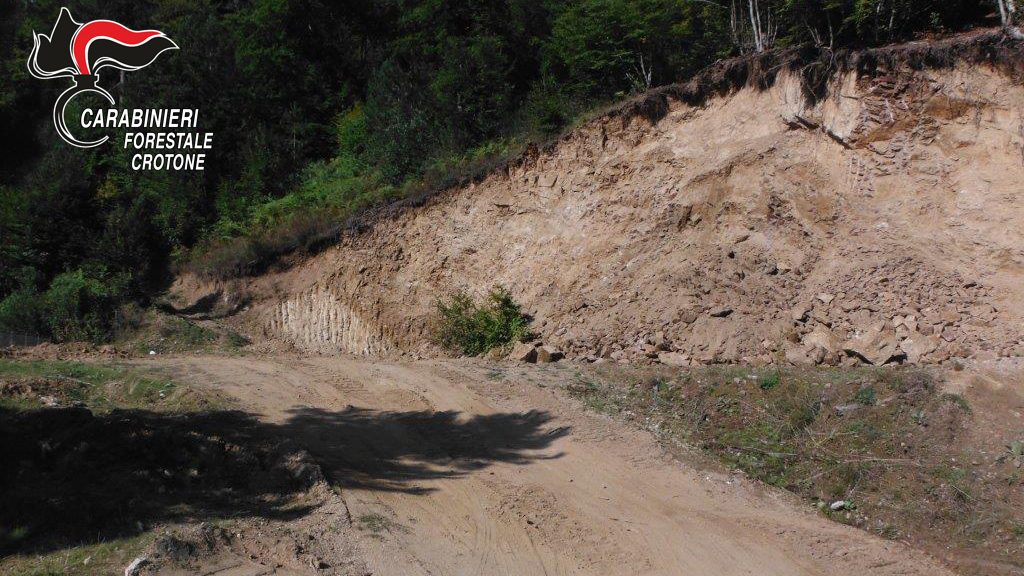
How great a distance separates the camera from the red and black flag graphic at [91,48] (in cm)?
2664

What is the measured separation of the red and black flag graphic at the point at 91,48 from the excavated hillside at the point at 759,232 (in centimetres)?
1546

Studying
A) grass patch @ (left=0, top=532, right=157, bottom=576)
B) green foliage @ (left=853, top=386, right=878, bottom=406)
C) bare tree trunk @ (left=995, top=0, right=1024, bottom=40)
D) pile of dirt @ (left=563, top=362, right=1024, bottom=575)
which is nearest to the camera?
grass patch @ (left=0, top=532, right=157, bottom=576)

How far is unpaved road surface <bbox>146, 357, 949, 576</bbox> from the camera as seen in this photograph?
296 inches

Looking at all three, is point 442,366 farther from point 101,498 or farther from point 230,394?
point 101,498

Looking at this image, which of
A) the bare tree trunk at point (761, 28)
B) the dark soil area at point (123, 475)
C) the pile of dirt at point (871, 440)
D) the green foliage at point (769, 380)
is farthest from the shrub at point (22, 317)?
the bare tree trunk at point (761, 28)

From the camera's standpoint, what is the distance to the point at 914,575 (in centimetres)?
730

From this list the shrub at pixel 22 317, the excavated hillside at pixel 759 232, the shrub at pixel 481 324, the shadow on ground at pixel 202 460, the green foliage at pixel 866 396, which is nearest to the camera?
the shadow on ground at pixel 202 460

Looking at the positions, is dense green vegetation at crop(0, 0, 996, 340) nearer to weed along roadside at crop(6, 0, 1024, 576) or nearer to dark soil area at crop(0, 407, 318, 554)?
weed along roadside at crop(6, 0, 1024, 576)

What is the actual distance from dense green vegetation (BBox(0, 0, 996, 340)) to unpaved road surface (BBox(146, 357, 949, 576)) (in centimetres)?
847

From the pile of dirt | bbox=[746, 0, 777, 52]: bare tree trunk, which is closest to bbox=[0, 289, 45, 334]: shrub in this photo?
the pile of dirt

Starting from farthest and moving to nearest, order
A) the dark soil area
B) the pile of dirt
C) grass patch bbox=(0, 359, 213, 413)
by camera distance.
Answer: grass patch bbox=(0, 359, 213, 413) → the pile of dirt → the dark soil area

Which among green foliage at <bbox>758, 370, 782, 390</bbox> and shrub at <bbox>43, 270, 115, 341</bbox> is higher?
shrub at <bbox>43, 270, 115, 341</bbox>

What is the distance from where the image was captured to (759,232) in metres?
14.0

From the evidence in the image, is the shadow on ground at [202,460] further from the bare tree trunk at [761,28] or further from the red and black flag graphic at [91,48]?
the red and black flag graphic at [91,48]
